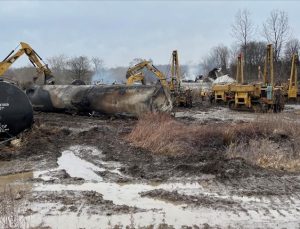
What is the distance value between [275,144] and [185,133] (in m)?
2.32

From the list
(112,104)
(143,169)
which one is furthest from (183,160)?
(112,104)

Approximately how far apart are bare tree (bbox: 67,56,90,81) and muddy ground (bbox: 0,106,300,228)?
43827 millimetres

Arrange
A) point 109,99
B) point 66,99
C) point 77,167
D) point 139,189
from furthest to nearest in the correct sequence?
1. point 66,99
2. point 109,99
3. point 77,167
4. point 139,189

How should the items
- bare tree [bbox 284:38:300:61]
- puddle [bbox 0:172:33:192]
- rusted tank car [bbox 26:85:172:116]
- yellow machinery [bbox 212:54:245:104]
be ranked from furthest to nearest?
bare tree [bbox 284:38:300:61]
yellow machinery [bbox 212:54:245:104]
rusted tank car [bbox 26:85:172:116]
puddle [bbox 0:172:33:192]

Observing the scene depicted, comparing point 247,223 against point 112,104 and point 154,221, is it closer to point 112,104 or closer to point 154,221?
point 154,221

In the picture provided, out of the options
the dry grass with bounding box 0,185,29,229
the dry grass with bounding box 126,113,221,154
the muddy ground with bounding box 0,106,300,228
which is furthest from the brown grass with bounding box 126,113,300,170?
the dry grass with bounding box 0,185,29,229

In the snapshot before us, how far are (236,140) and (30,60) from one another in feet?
48.9

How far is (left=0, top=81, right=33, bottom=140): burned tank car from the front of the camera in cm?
1120

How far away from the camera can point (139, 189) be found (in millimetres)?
7176

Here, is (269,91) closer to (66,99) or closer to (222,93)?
(222,93)

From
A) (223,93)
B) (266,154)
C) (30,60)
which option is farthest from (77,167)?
(223,93)

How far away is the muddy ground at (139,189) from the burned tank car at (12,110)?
408 mm

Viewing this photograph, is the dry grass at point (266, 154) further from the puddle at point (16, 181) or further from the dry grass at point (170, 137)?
the puddle at point (16, 181)

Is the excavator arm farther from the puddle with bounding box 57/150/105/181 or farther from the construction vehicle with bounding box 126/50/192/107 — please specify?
the puddle with bounding box 57/150/105/181
